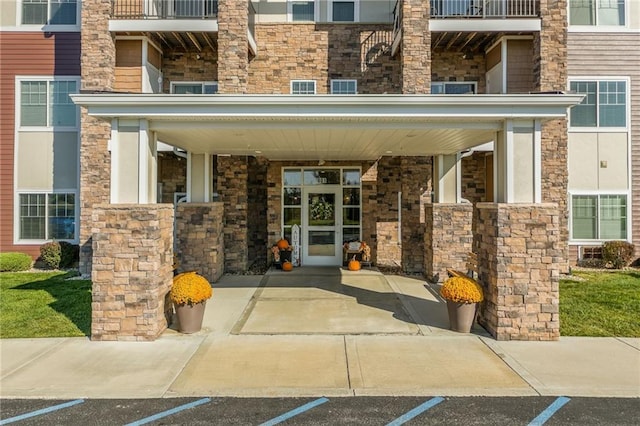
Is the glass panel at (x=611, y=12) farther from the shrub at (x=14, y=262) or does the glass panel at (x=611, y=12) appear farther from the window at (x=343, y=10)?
the shrub at (x=14, y=262)

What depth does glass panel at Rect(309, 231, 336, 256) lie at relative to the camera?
13.3m

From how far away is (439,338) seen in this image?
6.44 meters

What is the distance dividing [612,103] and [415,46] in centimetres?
746

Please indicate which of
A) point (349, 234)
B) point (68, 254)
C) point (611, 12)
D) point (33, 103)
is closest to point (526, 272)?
point (349, 234)

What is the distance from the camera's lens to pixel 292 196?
13320 millimetres

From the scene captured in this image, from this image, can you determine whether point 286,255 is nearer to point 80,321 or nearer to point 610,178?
point 80,321

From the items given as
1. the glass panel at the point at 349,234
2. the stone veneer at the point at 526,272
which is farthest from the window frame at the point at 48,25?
the stone veneer at the point at 526,272

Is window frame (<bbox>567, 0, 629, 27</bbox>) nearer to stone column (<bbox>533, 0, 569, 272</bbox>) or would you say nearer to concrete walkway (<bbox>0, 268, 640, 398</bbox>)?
stone column (<bbox>533, 0, 569, 272</bbox>)

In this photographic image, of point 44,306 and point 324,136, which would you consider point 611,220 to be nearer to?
point 324,136

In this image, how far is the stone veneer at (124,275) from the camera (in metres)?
6.30

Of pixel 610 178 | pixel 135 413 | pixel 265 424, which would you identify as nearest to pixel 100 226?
pixel 135 413

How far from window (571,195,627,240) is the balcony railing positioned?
43.6ft

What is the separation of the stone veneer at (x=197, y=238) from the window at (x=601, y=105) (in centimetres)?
1222

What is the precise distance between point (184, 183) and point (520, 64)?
11.3 meters
